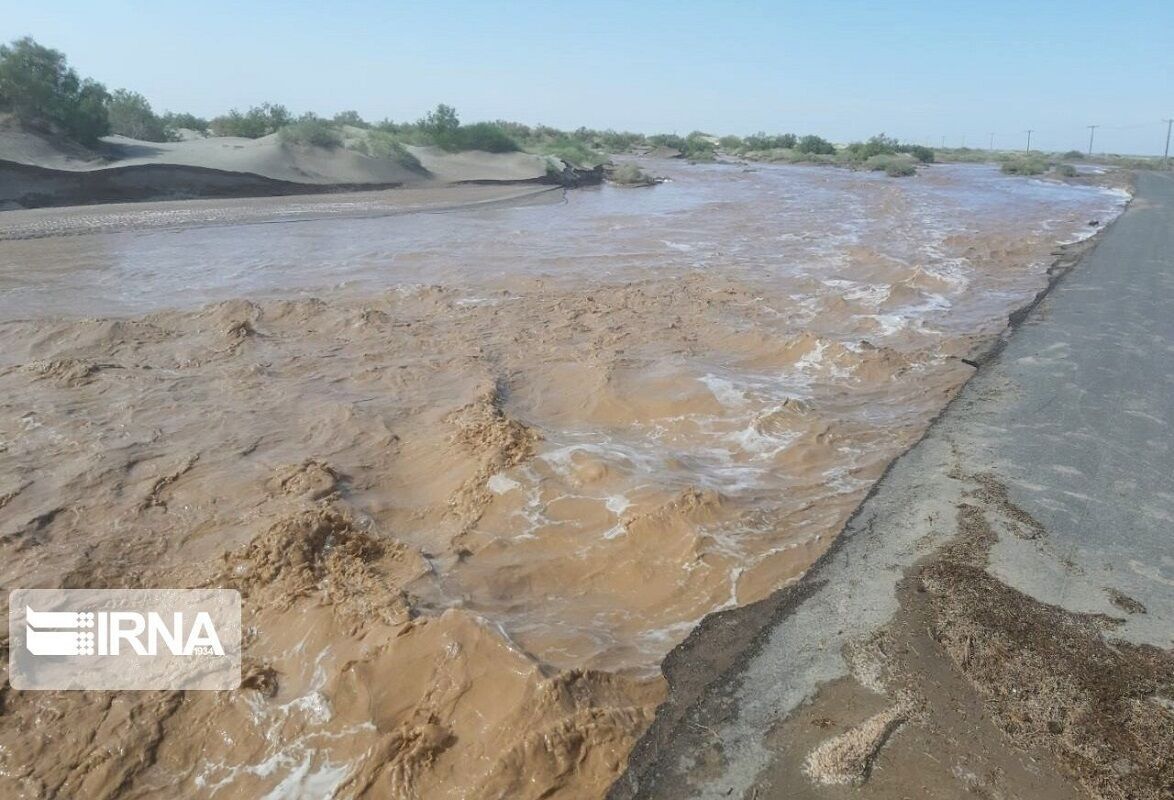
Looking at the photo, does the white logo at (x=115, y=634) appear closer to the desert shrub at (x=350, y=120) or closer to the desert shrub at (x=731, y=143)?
the desert shrub at (x=350, y=120)

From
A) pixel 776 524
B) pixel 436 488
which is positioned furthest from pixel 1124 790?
pixel 436 488

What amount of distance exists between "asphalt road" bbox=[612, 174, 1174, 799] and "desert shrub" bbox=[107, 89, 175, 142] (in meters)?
31.1

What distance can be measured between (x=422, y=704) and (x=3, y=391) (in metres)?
6.07

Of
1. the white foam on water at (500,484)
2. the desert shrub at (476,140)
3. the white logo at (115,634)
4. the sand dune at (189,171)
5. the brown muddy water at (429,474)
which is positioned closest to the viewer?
the brown muddy water at (429,474)

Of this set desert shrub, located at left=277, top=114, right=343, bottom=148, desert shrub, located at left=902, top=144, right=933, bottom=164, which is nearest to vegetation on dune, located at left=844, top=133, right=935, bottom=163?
desert shrub, located at left=902, top=144, right=933, bottom=164

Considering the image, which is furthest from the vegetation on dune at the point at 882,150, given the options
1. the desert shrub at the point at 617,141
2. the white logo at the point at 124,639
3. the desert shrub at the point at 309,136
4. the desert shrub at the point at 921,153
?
the white logo at the point at 124,639

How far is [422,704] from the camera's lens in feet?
11.1

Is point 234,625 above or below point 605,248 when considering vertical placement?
below

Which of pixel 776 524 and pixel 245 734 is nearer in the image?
pixel 245 734

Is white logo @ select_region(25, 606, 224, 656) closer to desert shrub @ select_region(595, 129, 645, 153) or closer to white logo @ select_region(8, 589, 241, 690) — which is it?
white logo @ select_region(8, 589, 241, 690)

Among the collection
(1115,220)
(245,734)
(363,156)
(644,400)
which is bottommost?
(245,734)

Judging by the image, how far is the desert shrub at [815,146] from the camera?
2221 inches

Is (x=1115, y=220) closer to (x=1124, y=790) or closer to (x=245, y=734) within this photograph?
(x=1124, y=790)

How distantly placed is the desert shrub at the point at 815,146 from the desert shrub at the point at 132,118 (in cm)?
4442
